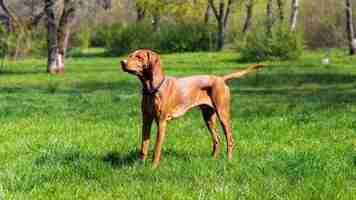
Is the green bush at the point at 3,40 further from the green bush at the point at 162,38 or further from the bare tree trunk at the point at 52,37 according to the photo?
the green bush at the point at 162,38

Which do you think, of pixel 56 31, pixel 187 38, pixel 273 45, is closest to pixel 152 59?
pixel 56 31

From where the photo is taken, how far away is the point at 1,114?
12500mm

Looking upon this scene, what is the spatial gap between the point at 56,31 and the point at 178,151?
2036 centimetres

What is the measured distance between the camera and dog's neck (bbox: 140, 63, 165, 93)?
6672 millimetres

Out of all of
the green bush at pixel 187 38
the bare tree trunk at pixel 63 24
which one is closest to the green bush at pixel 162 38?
the green bush at pixel 187 38

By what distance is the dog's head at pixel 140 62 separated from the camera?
21.0 feet

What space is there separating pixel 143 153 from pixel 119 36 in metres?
42.7

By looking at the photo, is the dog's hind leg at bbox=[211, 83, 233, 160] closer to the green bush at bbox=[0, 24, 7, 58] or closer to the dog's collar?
the dog's collar

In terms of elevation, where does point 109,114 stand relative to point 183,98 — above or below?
below

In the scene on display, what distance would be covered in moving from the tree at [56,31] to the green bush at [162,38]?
17.1m

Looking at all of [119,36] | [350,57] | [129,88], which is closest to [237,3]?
[119,36]

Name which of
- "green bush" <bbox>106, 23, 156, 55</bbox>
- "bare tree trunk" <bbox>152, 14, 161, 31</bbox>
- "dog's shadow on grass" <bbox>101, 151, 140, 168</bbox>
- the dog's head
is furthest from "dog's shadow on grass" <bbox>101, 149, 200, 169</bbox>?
"bare tree trunk" <bbox>152, 14, 161, 31</bbox>

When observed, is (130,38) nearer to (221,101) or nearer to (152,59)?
(221,101)

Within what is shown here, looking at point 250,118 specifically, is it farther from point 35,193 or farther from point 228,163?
point 35,193
